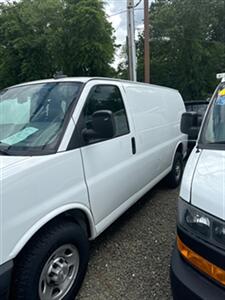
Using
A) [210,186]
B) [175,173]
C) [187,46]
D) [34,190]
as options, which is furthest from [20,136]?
[187,46]

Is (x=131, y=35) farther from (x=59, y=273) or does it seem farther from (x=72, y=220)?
(x=59, y=273)

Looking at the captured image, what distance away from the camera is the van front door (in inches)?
111

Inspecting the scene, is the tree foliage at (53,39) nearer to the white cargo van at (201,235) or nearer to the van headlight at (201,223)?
the white cargo van at (201,235)

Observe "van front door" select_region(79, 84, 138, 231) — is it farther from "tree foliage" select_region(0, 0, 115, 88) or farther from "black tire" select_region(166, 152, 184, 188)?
"tree foliage" select_region(0, 0, 115, 88)

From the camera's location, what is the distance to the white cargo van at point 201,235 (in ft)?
5.69

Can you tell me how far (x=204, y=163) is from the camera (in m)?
2.25

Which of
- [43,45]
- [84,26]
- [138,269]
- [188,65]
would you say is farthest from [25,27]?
[138,269]

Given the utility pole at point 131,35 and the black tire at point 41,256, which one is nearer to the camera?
the black tire at point 41,256

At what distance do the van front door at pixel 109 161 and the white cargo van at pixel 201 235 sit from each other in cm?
95

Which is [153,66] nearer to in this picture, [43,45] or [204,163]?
[43,45]

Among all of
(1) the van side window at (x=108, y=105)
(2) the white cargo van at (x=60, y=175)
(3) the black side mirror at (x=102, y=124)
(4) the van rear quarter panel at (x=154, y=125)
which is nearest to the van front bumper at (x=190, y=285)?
(2) the white cargo van at (x=60, y=175)

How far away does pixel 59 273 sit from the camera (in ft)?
8.04

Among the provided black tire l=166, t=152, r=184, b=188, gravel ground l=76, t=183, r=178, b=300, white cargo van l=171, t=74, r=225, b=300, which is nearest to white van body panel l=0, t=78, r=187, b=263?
gravel ground l=76, t=183, r=178, b=300

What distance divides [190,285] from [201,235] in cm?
32
